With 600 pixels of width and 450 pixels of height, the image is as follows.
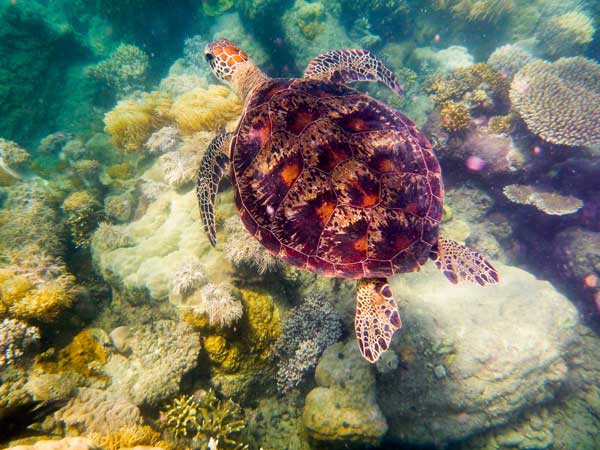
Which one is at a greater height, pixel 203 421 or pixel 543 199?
pixel 203 421

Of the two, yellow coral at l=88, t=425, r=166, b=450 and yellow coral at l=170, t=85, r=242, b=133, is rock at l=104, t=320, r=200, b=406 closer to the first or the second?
yellow coral at l=88, t=425, r=166, b=450

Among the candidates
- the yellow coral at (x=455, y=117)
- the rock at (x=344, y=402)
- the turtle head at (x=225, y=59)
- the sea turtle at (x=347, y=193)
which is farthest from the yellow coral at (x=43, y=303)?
the yellow coral at (x=455, y=117)

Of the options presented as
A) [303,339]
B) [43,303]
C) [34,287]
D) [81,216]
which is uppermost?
[81,216]

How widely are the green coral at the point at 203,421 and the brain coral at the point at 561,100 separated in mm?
6742

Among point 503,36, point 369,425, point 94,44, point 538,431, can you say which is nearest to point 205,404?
point 369,425

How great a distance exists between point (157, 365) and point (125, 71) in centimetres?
948

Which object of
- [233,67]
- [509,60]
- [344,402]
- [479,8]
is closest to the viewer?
[344,402]

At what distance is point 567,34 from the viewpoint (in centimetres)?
816

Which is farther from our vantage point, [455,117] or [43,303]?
[455,117]

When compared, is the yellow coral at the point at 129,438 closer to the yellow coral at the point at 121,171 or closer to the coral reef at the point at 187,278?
the coral reef at the point at 187,278

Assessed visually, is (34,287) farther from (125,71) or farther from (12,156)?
(125,71)

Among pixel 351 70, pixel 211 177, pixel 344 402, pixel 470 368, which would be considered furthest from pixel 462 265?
pixel 351 70

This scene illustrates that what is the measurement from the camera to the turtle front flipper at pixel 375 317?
2.74m

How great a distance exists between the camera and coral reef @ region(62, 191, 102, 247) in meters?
4.87
